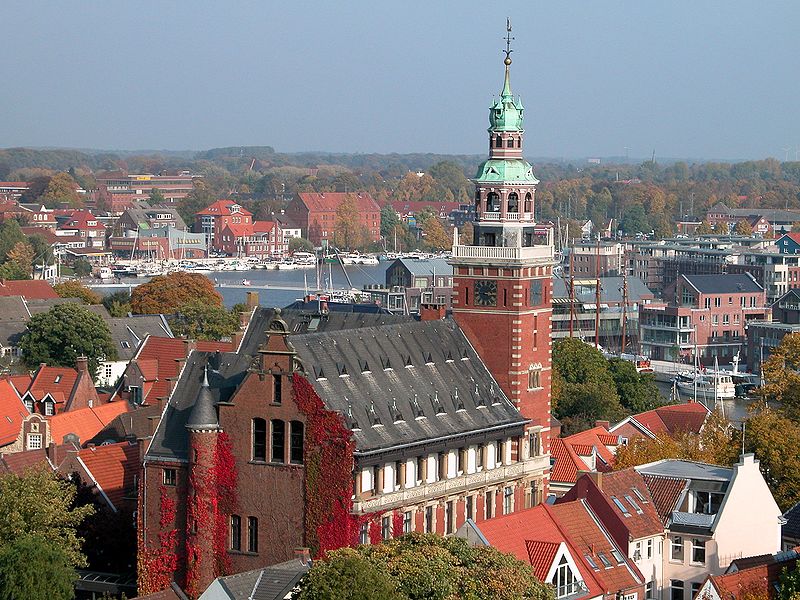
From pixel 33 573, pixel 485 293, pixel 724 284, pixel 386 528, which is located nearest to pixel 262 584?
pixel 33 573

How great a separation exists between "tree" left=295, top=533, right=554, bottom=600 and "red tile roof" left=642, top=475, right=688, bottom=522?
31.8 feet

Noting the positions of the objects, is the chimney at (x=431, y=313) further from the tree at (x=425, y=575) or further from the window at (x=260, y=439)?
the tree at (x=425, y=575)

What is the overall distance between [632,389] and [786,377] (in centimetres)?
985

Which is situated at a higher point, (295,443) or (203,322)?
(295,443)

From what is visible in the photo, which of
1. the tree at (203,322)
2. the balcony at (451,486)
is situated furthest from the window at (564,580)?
the tree at (203,322)

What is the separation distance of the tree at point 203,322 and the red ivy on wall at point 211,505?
56135 mm

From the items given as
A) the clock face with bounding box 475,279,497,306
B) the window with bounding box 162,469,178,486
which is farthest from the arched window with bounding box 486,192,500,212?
the window with bounding box 162,469,178,486

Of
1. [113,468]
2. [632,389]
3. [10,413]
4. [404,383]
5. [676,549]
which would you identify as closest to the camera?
[676,549]

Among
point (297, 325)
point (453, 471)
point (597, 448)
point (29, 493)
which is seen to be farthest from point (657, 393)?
point (29, 493)

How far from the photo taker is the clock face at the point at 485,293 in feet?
232

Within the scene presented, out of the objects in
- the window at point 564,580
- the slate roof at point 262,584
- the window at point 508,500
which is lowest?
the window at point 508,500

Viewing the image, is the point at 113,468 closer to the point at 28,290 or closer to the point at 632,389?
the point at 632,389

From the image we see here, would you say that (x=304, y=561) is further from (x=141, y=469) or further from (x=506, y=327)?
(x=506, y=327)

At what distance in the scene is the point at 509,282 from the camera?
70.4 metres
